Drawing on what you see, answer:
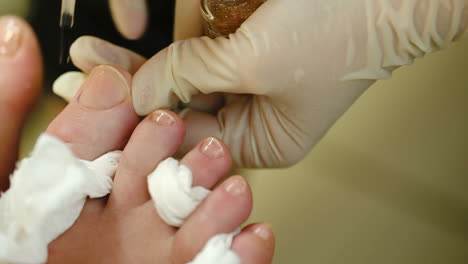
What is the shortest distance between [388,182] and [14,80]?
71 cm

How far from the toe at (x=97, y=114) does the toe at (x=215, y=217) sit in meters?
0.18

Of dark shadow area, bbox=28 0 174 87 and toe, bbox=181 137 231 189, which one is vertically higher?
dark shadow area, bbox=28 0 174 87

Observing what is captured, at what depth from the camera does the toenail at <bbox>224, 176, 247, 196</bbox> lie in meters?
0.57

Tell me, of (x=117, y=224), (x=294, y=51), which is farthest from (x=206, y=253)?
(x=294, y=51)

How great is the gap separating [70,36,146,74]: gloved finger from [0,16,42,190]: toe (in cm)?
6

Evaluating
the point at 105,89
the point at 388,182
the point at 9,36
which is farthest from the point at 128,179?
the point at 388,182

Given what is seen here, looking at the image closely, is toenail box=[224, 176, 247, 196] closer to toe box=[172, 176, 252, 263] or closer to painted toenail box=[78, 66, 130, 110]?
toe box=[172, 176, 252, 263]

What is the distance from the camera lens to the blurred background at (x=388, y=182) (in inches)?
36.1

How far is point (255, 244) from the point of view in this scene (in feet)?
1.83

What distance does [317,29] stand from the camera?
0.60 m

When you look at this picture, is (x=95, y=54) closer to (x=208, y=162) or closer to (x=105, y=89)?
(x=105, y=89)

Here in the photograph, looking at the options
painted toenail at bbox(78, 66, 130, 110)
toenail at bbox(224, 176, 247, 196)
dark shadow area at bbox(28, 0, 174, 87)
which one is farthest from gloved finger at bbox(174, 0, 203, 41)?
toenail at bbox(224, 176, 247, 196)

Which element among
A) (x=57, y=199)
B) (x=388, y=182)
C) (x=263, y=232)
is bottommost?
(x=388, y=182)

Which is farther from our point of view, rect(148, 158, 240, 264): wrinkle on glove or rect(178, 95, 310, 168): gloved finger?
rect(178, 95, 310, 168): gloved finger
